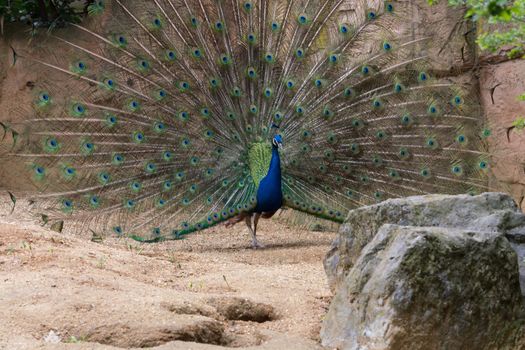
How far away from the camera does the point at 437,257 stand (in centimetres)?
348

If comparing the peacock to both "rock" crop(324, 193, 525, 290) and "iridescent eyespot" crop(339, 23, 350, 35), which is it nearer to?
"iridescent eyespot" crop(339, 23, 350, 35)

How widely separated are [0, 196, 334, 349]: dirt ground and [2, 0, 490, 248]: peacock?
1142mm

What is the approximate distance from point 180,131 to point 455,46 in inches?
152

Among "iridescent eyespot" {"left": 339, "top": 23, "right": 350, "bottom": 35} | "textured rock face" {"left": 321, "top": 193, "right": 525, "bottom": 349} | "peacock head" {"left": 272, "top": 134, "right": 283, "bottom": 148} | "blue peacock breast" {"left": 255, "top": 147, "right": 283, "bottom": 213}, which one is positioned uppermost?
"iridescent eyespot" {"left": 339, "top": 23, "right": 350, "bottom": 35}

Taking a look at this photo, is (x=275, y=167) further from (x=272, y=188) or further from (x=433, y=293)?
(x=433, y=293)

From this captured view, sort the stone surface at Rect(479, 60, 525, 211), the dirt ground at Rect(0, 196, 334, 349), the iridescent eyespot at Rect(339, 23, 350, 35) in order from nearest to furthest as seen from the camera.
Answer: the dirt ground at Rect(0, 196, 334, 349), the iridescent eyespot at Rect(339, 23, 350, 35), the stone surface at Rect(479, 60, 525, 211)

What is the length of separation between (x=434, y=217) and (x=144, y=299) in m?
1.72

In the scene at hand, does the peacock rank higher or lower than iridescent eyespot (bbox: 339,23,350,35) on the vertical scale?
lower

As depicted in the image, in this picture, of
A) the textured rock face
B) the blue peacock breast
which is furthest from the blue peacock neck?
the textured rock face

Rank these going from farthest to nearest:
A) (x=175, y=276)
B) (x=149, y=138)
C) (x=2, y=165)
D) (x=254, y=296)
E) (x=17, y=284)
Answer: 1. (x=2, y=165)
2. (x=149, y=138)
3. (x=175, y=276)
4. (x=254, y=296)
5. (x=17, y=284)

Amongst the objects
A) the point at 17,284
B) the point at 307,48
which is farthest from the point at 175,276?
the point at 307,48

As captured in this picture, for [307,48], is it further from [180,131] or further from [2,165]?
[2,165]

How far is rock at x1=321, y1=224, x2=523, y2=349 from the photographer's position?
3.41 meters

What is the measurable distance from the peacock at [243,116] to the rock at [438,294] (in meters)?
4.31
